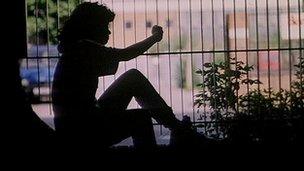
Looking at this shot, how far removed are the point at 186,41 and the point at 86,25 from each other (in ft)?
23.9

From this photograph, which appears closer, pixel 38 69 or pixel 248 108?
pixel 248 108

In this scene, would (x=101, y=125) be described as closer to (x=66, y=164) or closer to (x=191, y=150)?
(x=66, y=164)

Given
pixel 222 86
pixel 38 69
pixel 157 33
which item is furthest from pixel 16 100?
pixel 222 86

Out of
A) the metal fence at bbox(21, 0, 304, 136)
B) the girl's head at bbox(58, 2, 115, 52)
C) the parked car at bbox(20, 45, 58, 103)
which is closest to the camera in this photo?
the girl's head at bbox(58, 2, 115, 52)

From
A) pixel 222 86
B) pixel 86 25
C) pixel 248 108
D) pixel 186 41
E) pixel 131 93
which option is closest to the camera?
pixel 86 25

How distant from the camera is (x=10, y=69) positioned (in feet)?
10.8

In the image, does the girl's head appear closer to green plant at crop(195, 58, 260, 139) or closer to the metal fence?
the metal fence

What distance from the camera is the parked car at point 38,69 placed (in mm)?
5239

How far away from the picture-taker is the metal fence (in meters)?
5.48

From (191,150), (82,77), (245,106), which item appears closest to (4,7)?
(82,77)

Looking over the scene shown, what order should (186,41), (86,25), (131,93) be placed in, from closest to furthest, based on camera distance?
(86,25), (131,93), (186,41)

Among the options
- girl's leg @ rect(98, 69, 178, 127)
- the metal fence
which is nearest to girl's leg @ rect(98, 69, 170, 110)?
girl's leg @ rect(98, 69, 178, 127)

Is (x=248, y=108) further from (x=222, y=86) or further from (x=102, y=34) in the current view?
(x=102, y=34)

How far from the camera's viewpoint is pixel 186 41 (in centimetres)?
1041
